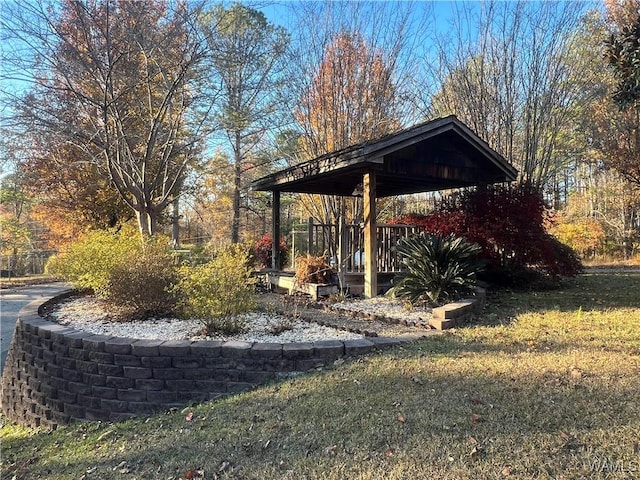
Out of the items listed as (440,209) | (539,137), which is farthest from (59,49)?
(539,137)

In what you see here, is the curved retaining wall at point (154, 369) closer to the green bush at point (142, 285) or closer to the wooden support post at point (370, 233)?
the green bush at point (142, 285)

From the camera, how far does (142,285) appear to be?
5473 millimetres

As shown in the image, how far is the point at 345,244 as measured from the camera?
7820 mm

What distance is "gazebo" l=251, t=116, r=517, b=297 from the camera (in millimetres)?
6586

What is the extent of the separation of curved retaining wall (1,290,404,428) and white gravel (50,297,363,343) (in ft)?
1.38

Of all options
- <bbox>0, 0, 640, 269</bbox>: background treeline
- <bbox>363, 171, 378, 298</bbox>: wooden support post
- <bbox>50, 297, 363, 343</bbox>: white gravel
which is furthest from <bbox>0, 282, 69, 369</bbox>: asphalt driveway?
<bbox>363, 171, 378, 298</bbox>: wooden support post

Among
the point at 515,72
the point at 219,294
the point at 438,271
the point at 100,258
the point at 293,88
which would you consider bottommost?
the point at 219,294

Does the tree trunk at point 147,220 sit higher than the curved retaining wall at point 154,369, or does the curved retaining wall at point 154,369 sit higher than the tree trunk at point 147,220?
the tree trunk at point 147,220

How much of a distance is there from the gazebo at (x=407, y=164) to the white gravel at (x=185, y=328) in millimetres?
2306

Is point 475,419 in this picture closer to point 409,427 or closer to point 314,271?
point 409,427

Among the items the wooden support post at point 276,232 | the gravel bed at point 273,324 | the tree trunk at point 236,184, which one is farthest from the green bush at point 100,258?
the tree trunk at point 236,184

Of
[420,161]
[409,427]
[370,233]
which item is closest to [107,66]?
[370,233]

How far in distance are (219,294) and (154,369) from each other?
1022 millimetres

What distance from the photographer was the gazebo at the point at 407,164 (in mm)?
6586
